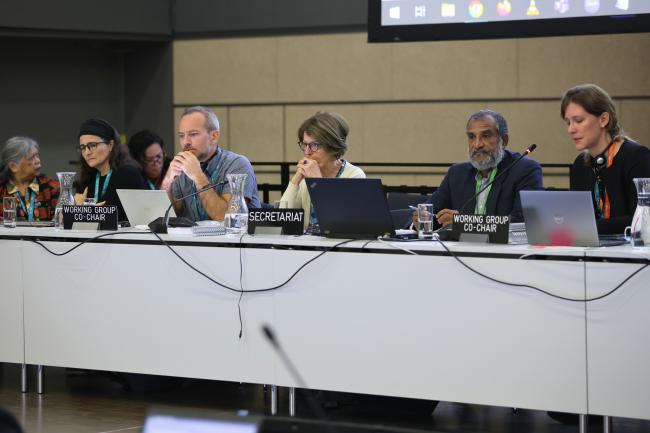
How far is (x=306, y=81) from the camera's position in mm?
8672

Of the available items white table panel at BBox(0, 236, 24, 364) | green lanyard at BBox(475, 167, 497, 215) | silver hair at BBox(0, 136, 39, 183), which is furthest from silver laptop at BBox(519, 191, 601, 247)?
silver hair at BBox(0, 136, 39, 183)

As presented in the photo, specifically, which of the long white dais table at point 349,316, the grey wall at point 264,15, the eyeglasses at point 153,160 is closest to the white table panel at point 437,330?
the long white dais table at point 349,316

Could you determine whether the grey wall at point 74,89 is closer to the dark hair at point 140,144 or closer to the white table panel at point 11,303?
the dark hair at point 140,144

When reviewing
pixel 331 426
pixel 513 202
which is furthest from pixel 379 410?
pixel 331 426

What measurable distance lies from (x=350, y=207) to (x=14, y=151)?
244cm

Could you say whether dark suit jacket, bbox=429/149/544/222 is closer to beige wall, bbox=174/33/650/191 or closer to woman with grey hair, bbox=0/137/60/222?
woman with grey hair, bbox=0/137/60/222

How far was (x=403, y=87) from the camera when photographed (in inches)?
327

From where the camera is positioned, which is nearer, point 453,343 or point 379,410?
point 453,343

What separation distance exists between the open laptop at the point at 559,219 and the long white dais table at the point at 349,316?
0.10 m

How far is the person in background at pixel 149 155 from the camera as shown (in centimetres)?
579

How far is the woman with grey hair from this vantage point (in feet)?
17.1

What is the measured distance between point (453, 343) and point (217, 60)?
19.8ft

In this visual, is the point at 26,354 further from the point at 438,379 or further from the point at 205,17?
the point at 205,17

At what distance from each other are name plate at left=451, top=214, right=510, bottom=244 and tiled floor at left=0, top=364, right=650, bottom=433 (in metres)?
0.65
